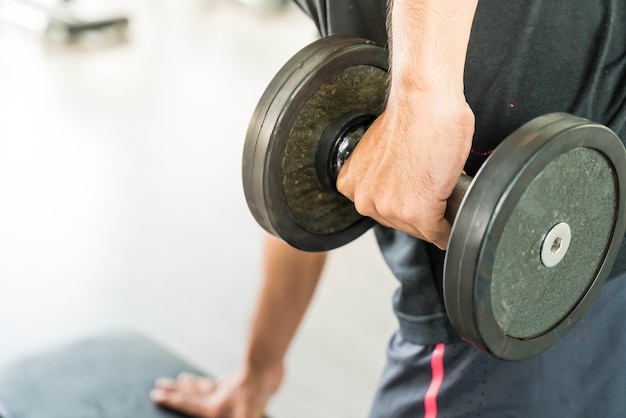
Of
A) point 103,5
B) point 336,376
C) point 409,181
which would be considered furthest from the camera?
point 103,5

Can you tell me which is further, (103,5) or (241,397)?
(103,5)

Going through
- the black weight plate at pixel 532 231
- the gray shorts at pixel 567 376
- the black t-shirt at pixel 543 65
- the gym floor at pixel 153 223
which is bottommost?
the gym floor at pixel 153 223

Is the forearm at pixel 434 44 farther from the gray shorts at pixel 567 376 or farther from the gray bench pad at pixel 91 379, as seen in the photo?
the gray bench pad at pixel 91 379

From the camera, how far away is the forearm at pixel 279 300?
126cm

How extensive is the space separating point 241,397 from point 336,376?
54 cm

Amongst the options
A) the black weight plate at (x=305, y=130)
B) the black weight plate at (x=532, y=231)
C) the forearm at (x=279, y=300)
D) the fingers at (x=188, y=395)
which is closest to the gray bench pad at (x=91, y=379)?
the fingers at (x=188, y=395)

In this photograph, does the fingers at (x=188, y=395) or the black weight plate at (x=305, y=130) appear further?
the fingers at (x=188, y=395)

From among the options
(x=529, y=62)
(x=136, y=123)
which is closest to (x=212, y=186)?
(x=136, y=123)

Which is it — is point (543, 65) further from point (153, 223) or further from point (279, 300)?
point (153, 223)

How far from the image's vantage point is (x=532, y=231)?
0.71 m

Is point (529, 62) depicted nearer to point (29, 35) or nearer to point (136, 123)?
point (136, 123)

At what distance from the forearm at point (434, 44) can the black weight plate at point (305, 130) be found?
143mm

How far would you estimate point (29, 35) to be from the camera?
3.64 meters

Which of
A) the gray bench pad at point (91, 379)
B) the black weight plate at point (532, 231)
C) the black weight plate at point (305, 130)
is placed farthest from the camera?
the gray bench pad at point (91, 379)
